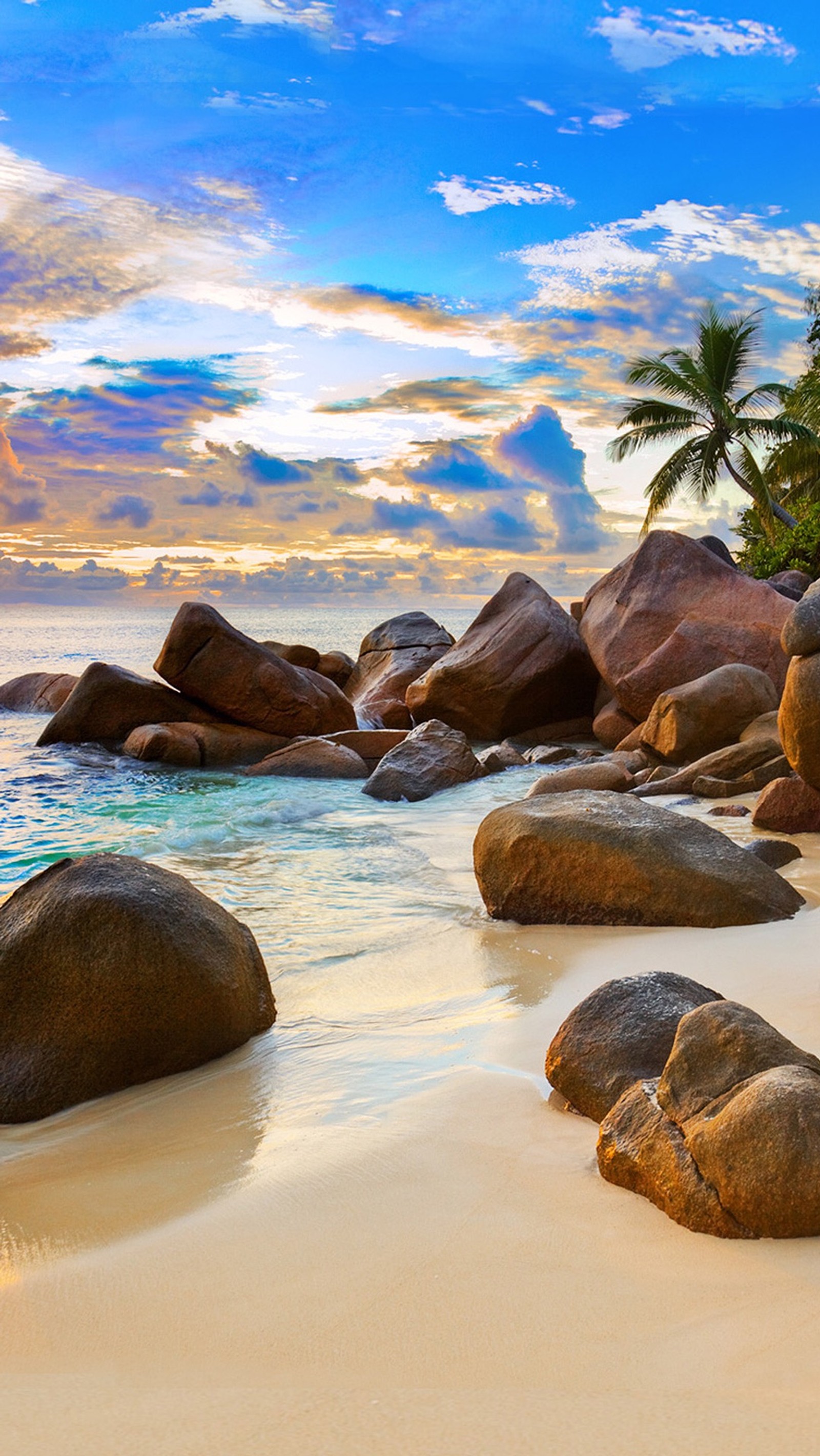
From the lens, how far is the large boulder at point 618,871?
16.3ft

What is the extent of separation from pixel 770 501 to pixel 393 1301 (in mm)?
25484

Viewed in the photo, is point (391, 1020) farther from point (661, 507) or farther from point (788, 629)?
point (661, 507)

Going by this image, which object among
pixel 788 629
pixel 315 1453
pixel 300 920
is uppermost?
pixel 788 629

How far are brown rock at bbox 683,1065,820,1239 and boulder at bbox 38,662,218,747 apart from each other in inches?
483

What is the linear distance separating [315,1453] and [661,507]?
1067 inches

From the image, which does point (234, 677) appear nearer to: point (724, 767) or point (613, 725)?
point (613, 725)

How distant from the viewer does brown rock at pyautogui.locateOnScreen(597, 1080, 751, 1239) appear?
2168 mm

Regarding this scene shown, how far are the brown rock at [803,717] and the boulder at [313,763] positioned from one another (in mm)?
6200

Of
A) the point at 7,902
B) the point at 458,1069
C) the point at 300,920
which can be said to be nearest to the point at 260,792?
the point at 300,920

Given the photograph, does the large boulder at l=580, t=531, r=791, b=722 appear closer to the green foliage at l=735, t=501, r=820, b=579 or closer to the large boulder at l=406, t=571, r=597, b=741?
the large boulder at l=406, t=571, r=597, b=741

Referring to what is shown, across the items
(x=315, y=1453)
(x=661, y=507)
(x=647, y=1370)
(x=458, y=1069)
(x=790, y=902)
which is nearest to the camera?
(x=315, y=1453)

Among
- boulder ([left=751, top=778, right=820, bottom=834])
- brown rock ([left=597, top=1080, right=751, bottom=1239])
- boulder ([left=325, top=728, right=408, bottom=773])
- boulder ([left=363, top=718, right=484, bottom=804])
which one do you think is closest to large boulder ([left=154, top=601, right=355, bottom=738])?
boulder ([left=325, top=728, right=408, bottom=773])

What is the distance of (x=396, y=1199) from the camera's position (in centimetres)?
242

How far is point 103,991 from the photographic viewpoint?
140 inches
